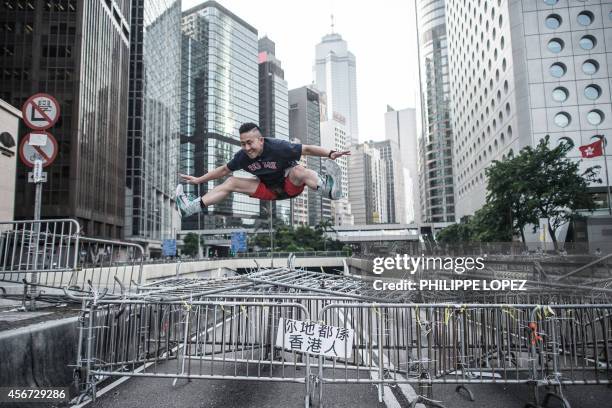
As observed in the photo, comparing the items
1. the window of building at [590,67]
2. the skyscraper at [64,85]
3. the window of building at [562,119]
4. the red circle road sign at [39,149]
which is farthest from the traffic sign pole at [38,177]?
the window of building at [590,67]

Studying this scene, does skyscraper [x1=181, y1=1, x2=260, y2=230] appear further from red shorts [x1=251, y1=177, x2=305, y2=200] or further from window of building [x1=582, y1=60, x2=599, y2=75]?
window of building [x1=582, y1=60, x2=599, y2=75]

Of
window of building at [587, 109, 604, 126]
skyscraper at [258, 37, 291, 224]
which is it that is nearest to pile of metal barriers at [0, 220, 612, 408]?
skyscraper at [258, 37, 291, 224]

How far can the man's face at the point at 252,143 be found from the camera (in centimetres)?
1070

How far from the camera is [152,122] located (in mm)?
73375

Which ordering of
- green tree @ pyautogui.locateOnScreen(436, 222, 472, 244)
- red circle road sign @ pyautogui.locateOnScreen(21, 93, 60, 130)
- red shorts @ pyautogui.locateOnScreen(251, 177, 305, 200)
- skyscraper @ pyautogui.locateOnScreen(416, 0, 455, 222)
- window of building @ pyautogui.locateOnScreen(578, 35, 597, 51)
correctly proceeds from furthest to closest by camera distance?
1. skyscraper @ pyautogui.locateOnScreen(416, 0, 455, 222)
2. green tree @ pyautogui.locateOnScreen(436, 222, 472, 244)
3. window of building @ pyautogui.locateOnScreen(578, 35, 597, 51)
4. red shorts @ pyautogui.locateOnScreen(251, 177, 305, 200)
5. red circle road sign @ pyautogui.locateOnScreen(21, 93, 60, 130)

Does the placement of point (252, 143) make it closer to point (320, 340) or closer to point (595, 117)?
point (320, 340)

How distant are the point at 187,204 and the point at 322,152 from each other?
3.92m

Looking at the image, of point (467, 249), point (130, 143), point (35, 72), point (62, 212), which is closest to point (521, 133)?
point (467, 249)

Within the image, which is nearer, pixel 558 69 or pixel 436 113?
pixel 558 69

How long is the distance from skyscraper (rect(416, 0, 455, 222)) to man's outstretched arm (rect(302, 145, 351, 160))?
10546 centimetres

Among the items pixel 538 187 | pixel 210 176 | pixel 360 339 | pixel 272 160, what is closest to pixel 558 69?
pixel 538 187

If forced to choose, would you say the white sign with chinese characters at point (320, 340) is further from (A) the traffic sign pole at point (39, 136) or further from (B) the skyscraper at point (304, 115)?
(B) the skyscraper at point (304, 115)

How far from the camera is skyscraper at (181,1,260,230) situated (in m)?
16.3

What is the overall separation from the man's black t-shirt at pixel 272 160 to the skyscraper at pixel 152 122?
200 ft
